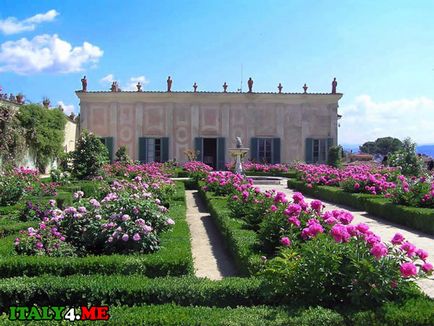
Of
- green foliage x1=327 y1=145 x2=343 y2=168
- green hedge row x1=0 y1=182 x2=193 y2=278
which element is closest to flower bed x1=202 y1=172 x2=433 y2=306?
green hedge row x1=0 y1=182 x2=193 y2=278

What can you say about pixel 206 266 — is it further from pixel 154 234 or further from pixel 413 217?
pixel 413 217

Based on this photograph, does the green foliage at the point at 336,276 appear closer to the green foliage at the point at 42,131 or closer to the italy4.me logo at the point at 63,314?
the italy4.me logo at the point at 63,314

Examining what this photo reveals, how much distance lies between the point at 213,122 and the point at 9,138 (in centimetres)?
1211

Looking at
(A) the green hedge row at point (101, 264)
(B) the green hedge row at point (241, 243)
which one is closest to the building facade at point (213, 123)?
(B) the green hedge row at point (241, 243)

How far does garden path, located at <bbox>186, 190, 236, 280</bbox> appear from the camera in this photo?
6.00 metres

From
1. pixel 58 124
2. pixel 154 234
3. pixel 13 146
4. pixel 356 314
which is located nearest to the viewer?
pixel 356 314

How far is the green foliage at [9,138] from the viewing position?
55.8ft

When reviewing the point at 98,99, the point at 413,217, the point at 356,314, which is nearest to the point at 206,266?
the point at 356,314

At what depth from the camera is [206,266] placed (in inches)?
247

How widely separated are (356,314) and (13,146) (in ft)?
58.2

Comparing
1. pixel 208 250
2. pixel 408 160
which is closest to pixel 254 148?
pixel 408 160

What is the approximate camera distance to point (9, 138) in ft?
58.1

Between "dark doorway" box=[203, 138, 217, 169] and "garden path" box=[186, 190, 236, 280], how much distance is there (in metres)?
16.1

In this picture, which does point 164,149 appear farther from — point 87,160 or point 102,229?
point 102,229
